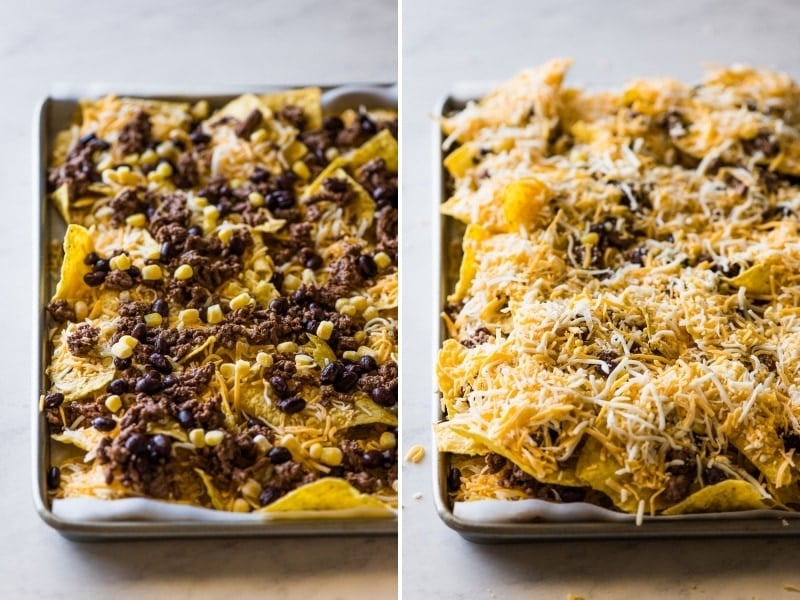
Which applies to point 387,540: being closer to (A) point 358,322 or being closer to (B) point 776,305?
(A) point 358,322

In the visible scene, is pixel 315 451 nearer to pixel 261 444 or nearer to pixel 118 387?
pixel 261 444

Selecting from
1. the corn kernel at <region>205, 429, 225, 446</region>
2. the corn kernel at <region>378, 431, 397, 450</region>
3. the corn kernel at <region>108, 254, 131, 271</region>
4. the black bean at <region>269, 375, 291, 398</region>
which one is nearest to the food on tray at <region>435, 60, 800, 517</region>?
the corn kernel at <region>378, 431, 397, 450</region>

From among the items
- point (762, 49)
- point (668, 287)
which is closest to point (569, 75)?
point (762, 49)

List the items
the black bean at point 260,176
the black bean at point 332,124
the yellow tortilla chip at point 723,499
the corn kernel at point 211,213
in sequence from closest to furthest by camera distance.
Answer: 1. the yellow tortilla chip at point 723,499
2. the corn kernel at point 211,213
3. the black bean at point 260,176
4. the black bean at point 332,124

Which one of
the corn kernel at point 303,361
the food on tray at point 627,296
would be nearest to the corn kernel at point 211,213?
the corn kernel at point 303,361

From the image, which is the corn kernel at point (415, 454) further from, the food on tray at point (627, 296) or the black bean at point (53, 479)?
the black bean at point (53, 479)

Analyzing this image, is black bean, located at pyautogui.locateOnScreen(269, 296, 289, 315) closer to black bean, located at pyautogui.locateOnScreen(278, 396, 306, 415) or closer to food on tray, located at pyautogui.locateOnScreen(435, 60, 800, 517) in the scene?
black bean, located at pyautogui.locateOnScreen(278, 396, 306, 415)
